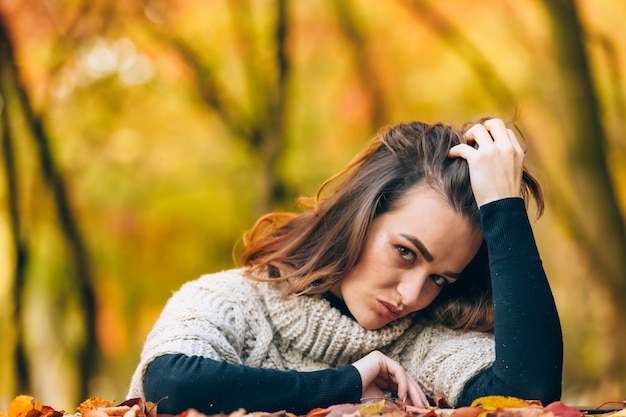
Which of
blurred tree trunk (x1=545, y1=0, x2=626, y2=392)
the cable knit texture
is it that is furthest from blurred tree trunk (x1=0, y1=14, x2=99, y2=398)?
the cable knit texture

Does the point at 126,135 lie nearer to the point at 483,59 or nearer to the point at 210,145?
the point at 210,145

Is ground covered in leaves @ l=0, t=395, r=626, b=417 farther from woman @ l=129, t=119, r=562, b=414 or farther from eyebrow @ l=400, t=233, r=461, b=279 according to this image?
eyebrow @ l=400, t=233, r=461, b=279

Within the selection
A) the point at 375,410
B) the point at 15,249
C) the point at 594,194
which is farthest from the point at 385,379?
the point at 15,249

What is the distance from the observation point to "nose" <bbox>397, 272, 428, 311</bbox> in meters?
1.79

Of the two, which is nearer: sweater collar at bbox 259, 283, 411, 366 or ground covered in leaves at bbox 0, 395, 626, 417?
ground covered in leaves at bbox 0, 395, 626, 417

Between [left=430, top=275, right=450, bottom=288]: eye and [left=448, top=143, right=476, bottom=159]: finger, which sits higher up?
[left=448, top=143, right=476, bottom=159]: finger


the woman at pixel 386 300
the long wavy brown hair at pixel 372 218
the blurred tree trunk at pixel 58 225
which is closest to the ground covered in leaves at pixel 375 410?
the woman at pixel 386 300

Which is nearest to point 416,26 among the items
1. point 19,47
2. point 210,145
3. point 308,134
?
point 308,134

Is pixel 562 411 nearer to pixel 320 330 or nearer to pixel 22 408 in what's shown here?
pixel 320 330

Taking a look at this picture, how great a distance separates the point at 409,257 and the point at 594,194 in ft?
11.5

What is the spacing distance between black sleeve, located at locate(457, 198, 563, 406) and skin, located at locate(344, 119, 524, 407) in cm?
7

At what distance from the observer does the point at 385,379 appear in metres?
1.74

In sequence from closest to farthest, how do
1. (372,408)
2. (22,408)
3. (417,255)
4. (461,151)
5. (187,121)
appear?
(372,408) → (22,408) → (417,255) → (461,151) → (187,121)

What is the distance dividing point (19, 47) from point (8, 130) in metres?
0.66
